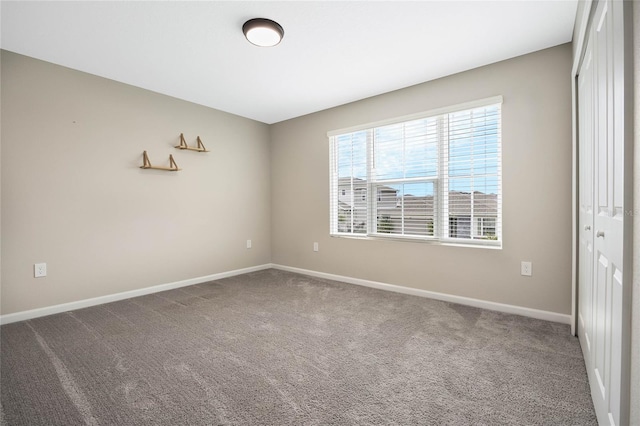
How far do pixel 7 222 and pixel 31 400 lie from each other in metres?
1.86

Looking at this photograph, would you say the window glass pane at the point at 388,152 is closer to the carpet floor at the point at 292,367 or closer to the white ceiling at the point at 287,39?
the white ceiling at the point at 287,39

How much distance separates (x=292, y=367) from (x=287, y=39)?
2513mm

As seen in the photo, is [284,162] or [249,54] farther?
[284,162]

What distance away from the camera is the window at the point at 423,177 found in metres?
2.97

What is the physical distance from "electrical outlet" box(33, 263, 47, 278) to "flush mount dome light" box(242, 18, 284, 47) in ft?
9.34

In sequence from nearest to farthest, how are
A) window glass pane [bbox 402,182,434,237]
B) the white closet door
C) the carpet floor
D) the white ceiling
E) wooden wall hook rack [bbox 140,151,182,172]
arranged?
the white closet door < the carpet floor < the white ceiling < window glass pane [bbox 402,182,434,237] < wooden wall hook rack [bbox 140,151,182,172]

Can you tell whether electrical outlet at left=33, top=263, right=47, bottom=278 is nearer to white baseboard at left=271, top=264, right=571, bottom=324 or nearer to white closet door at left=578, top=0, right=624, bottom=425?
white baseboard at left=271, top=264, right=571, bottom=324

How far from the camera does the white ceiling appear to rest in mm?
2102

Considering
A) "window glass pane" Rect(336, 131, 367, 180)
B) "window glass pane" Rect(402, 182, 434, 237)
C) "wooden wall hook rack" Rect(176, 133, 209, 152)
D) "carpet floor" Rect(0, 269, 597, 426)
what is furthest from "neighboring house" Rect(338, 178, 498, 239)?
"wooden wall hook rack" Rect(176, 133, 209, 152)

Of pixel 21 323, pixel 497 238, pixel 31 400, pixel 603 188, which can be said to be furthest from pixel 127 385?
pixel 497 238

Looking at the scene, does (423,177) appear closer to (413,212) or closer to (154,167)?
(413,212)

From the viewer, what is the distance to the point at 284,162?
4.80 metres

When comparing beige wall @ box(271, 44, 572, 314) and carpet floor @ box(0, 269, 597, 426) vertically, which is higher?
beige wall @ box(271, 44, 572, 314)

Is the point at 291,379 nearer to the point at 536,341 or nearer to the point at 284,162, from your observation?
the point at 536,341
